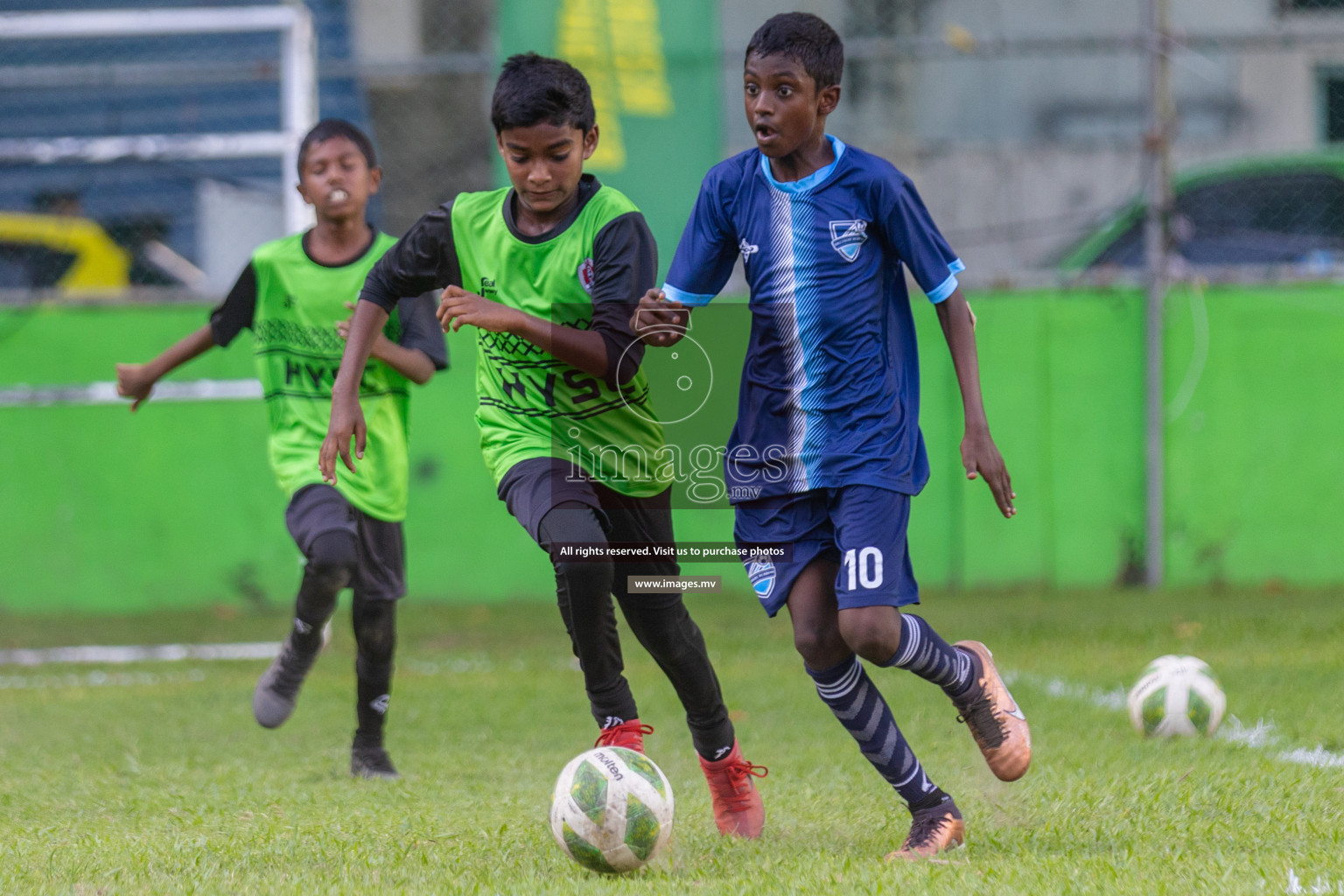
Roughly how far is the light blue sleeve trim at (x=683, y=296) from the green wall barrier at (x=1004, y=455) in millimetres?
5475

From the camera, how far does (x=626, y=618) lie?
13.5 ft

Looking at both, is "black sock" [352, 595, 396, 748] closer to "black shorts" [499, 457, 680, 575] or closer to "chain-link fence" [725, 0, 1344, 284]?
"black shorts" [499, 457, 680, 575]

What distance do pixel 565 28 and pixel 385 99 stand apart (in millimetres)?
3065

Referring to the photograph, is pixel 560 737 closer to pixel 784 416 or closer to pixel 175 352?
pixel 175 352

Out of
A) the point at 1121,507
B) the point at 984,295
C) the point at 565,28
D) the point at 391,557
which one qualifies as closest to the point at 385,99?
the point at 565,28

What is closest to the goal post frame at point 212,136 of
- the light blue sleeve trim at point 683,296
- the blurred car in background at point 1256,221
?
the light blue sleeve trim at point 683,296

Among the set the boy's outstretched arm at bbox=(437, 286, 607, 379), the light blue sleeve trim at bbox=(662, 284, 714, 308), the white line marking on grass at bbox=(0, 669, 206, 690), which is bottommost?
the white line marking on grass at bbox=(0, 669, 206, 690)

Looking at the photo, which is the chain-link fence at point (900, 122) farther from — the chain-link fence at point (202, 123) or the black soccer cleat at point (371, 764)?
the black soccer cleat at point (371, 764)

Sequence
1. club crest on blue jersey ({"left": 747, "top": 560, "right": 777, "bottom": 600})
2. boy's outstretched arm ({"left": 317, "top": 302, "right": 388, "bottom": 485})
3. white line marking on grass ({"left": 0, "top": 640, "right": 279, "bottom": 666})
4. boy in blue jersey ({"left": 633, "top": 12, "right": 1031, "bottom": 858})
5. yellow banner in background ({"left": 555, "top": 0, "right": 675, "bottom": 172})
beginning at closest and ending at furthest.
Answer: boy in blue jersey ({"left": 633, "top": 12, "right": 1031, "bottom": 858}) < club crest on blue jersey ({"left": 747, "top": 560, "right": 777, "bottom": 600}) < boy's outstretched arm ({"left": 317, "top": 302, "right": 388, "bottom": 485}) < white line marking on grass ({"left": 0, "top": 640, "right": 279, "bottom": 666}) < yellow banner in background ({"left": 555, "top": 0, "right": 675, "bottom": 172})

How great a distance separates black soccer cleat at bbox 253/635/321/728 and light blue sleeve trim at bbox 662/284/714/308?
2161mm

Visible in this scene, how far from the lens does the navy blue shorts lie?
352 centimetres

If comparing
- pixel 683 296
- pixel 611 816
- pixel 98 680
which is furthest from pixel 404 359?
pixel 98 680

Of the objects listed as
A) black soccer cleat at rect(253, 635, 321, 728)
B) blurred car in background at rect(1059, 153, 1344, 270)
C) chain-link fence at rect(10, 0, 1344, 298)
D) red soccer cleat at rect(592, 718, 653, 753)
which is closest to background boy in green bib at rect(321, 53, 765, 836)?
red soccer cleat at rect(592, 718, 653, 753)

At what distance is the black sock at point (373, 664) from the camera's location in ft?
16.9
